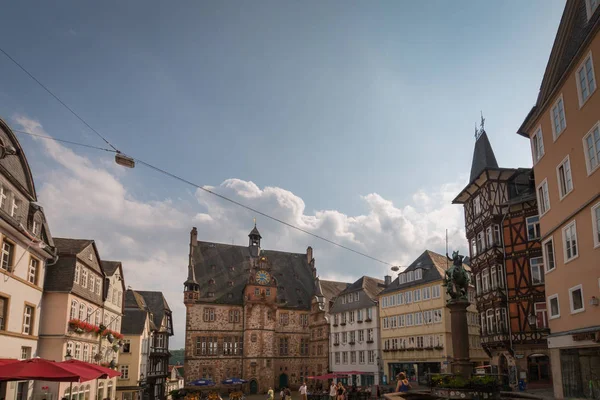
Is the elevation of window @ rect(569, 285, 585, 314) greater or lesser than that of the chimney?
lesser

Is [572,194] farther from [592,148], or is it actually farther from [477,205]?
[477,205]

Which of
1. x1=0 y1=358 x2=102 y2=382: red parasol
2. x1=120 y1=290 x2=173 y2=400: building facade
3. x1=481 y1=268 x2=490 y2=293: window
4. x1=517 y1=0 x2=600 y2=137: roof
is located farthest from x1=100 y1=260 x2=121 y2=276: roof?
x1=517 y1=0 x2=600 y2=137: roof

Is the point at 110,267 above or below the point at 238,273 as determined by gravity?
below

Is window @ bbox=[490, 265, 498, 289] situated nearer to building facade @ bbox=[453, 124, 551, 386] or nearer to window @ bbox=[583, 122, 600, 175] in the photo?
building facade @ bbox=[453, 124, 551, 386]

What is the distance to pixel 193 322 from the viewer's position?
6506 centimetres

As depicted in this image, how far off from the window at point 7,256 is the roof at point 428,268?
114 ft

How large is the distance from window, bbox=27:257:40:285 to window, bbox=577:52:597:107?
23.4 meters

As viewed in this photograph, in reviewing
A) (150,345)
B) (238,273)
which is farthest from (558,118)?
(238,273)

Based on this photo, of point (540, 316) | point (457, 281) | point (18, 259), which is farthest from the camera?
point (540, 316)

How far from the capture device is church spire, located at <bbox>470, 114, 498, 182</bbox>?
4041 cm

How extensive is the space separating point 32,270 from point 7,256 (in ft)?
11.1

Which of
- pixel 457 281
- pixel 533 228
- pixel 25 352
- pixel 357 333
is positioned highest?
pixel 533 228

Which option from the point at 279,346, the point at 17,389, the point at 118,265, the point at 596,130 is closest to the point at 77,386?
the point at 17,389

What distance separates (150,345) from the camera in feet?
179
